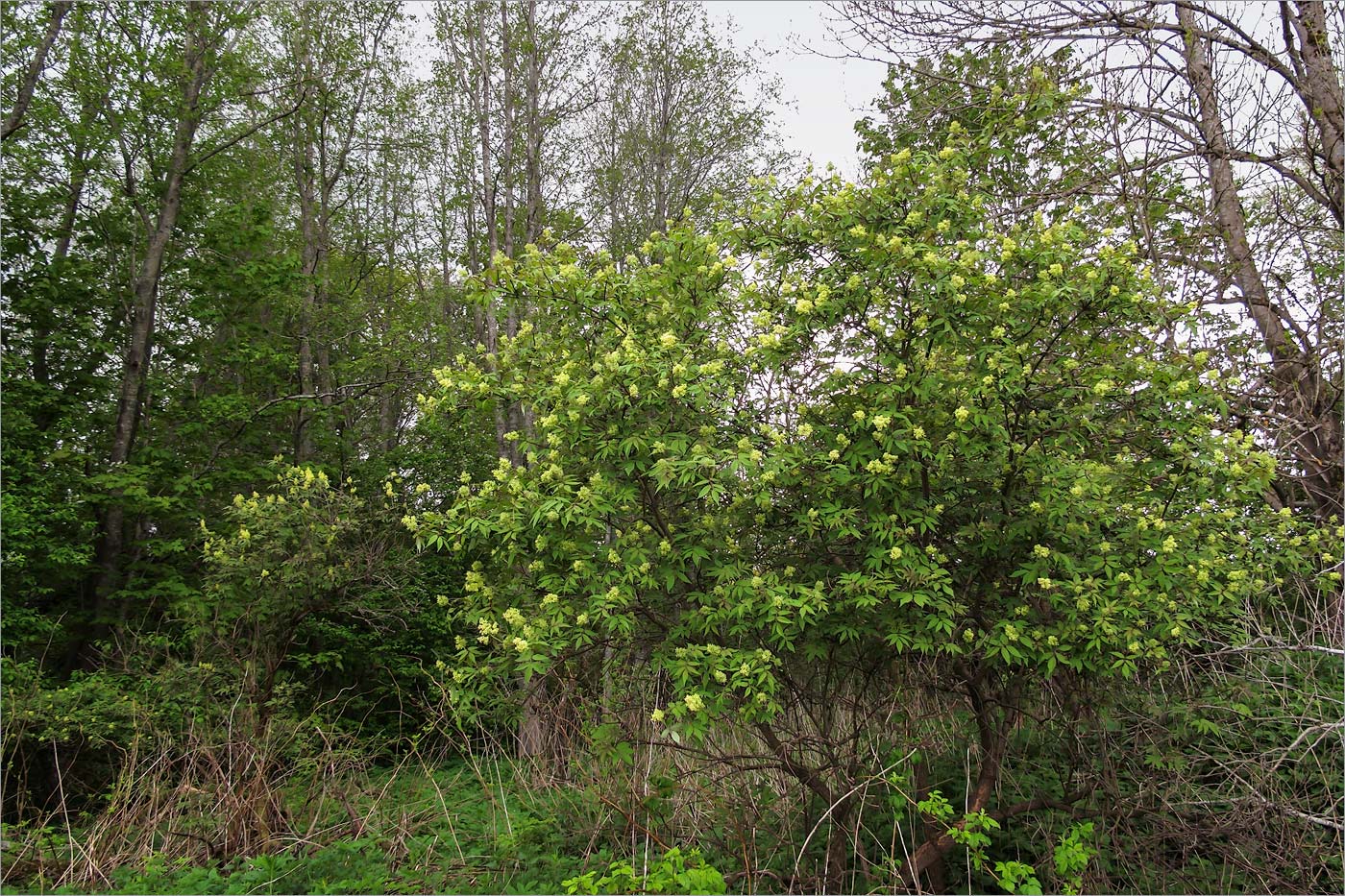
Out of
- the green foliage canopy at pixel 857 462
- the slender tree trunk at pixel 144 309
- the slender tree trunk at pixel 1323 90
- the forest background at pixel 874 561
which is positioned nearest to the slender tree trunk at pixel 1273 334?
the forest background at pixel 874 561

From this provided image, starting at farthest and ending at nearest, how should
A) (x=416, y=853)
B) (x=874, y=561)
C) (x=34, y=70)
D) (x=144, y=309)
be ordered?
(x=144, y=309)
(x=34, y=70)
(x=416, y=853)
(x=874, y=561)

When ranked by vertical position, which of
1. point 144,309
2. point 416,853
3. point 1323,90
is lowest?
point 416,853

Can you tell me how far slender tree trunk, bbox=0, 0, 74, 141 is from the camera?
8773 mm

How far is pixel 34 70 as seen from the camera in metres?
8.86

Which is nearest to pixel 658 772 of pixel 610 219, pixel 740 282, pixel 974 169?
pixel 740 282

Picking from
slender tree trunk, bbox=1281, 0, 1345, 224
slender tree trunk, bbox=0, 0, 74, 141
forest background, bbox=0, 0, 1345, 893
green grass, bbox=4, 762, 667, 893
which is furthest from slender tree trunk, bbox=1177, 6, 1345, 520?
slender tree trunk, bbox=0, 0, 74, 141

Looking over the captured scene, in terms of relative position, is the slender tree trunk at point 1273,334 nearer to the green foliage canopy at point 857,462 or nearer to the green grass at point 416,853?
the green foliage canopy at point 857,462

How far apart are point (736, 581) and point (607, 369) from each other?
1.14m

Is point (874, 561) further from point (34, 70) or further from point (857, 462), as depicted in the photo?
point (34, 70)

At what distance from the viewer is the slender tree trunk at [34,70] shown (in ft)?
28.8

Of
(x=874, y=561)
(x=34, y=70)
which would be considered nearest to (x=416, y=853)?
(x=874, y=561)

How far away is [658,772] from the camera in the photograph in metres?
5.22

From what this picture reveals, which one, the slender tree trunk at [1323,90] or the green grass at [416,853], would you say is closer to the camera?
the green grass at [416,853]

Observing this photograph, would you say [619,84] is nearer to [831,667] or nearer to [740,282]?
[740,282]
